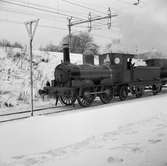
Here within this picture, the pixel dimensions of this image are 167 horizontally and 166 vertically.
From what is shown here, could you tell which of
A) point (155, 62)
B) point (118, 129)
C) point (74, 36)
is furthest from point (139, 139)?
point (74, 36)

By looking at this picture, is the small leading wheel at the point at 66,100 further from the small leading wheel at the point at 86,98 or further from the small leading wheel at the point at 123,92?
the small leading wheel at the point at 123,92

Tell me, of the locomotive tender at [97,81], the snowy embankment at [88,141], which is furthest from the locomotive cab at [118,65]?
the snowy embankment at [88,141]

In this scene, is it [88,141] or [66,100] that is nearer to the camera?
[88,141]

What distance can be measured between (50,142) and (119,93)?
770cm

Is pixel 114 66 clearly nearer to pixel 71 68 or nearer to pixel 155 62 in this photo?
pixel 71 68

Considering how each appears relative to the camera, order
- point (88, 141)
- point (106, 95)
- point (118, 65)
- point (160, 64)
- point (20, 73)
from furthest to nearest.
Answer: point (160, 64) → point (20, 73) → point (118, 65) → point (106, 95) → point (88, 141)

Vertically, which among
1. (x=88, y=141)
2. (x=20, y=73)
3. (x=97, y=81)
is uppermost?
(x=20, y=73)

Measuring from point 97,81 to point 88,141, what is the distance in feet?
21.2

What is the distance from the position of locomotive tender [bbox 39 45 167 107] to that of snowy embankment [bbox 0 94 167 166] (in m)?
2.93

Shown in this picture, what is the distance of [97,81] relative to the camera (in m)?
11.3

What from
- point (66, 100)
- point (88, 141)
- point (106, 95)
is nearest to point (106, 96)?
point (106, 95)

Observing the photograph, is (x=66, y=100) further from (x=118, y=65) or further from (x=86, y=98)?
(x=118, y=65)

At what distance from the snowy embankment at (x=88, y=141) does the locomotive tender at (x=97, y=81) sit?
9.61 feet

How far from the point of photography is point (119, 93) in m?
12.2
